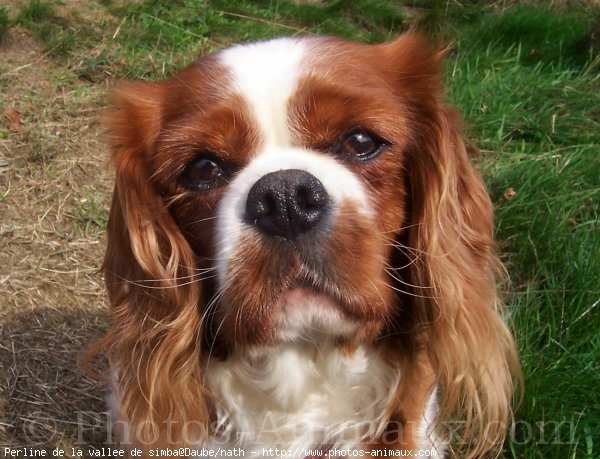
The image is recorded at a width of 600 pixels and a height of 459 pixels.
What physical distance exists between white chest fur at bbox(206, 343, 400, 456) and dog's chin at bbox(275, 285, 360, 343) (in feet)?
0.46

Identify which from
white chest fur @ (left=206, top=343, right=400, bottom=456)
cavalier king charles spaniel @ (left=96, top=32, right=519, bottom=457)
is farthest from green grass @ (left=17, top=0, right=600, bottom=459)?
white chest fur @ (left=206, top=343, right=400, bottom=456)

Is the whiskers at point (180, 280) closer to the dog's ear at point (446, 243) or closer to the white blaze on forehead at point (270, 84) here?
the white blaze on forehead at point (270, 84)

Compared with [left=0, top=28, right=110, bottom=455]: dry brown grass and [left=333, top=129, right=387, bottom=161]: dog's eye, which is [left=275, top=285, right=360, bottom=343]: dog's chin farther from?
[left=0, top=28, right=110, bottom=455]: dry brown grass

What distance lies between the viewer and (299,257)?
1.68 m

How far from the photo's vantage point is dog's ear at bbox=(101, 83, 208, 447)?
1.93m

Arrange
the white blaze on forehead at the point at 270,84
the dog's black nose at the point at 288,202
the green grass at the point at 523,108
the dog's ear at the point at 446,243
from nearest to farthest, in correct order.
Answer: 1. the dog's black nose at the point at 288,202
2. the white blaze on forehead at the point at 270,84
3. the dog's ear at the point at 446,243
4. the green grass at the point at 523,108

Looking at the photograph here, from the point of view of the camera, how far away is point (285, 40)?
198 centimetres

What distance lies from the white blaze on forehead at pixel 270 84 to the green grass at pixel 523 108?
137cm

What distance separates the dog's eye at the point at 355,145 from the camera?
1.83m

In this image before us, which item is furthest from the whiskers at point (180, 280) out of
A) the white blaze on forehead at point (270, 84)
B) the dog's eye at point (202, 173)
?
the white blaze on forehead at point (270, 84)

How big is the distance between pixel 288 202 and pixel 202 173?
316 mm

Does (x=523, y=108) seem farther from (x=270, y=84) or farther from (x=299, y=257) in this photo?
(x=299, y=257)

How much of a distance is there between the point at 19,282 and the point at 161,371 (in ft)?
5.57

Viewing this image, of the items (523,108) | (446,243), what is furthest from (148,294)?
(523,108)
